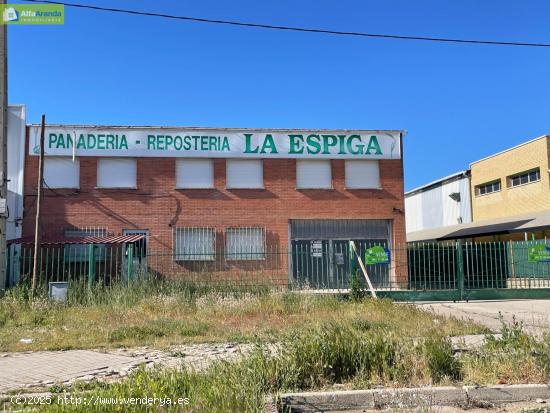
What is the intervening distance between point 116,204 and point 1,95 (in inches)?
346

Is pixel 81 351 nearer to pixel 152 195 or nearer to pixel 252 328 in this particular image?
pixel 252 328

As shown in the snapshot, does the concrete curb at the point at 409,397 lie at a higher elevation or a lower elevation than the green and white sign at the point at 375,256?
lower

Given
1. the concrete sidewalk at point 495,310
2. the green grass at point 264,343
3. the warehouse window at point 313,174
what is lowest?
the concrete sidewalk at point 495,310

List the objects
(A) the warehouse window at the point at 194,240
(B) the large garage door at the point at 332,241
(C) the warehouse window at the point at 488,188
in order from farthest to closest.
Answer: (C) the warehouse window at the point at 488,188 → (A) the warehouse window at the point at 194,240 → (B) the large garage door at the point at 332,241

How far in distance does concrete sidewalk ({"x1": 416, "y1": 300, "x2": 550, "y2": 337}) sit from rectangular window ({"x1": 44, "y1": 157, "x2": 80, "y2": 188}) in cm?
1440

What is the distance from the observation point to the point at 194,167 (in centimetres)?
2258

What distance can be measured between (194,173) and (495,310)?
1306 centimetres

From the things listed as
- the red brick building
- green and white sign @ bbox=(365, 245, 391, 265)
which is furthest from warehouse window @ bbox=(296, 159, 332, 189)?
green and white sign @ bbox=(365, 245, 391, 265)

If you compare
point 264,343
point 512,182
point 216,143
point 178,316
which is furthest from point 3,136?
point 512,182

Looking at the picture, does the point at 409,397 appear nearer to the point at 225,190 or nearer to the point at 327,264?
the point at 327,264

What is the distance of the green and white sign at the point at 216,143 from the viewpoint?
2200 cm

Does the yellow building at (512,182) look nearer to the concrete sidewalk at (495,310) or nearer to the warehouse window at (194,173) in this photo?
the concrete sidewalk at (495,310)

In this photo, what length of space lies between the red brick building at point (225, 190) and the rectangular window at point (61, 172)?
40 mm
